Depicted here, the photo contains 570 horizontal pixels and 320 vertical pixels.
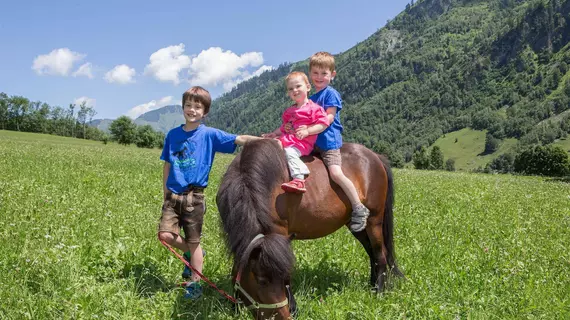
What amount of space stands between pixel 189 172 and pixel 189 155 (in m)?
0.20

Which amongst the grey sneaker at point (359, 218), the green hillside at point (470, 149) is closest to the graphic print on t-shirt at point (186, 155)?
the grey sneaker at point (359, 218)

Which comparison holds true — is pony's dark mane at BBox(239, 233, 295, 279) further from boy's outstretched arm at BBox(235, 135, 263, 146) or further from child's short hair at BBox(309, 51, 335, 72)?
child's short hair at BBox(309, 51, 335, 72)

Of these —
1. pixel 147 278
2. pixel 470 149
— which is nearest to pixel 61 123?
pixel 147 278

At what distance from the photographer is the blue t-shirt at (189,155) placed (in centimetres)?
449

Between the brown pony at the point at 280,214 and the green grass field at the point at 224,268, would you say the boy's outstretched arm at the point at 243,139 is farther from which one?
the green grass field at the point at 224,268

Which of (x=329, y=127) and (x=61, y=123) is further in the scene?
(x=61, y=123)

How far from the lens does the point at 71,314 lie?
3480 mm

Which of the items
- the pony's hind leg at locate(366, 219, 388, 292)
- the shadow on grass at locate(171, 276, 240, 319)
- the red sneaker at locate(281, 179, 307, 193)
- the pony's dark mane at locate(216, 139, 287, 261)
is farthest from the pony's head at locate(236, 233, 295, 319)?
the pony's hind leg at locate(366, 219, 388, 292)

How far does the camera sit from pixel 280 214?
13.1ft

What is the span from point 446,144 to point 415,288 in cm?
20436

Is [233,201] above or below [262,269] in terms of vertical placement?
above

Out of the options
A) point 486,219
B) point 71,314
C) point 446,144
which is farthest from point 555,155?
point 446,144

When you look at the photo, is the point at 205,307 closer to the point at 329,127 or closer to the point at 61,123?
the point at 329,127

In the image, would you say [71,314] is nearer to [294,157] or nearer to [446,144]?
[294,157]
